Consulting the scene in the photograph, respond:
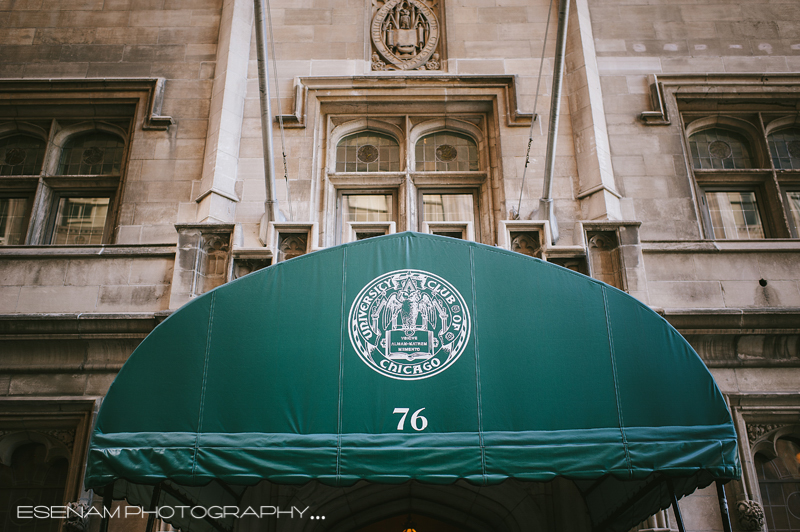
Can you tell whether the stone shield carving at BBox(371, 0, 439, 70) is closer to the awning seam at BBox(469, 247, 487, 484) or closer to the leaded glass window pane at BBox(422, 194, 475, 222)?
the leaded glass window pane at BBox(422, 194, 475, 222)

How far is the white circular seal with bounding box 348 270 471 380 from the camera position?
5.56 m

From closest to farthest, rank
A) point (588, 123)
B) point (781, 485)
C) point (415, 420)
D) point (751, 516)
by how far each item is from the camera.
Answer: point (415, 420), point (751, 516), point (781, 485), point (588, 123)

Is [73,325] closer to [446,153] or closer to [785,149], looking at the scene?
[446,153]

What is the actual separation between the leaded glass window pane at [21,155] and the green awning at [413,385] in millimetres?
5684

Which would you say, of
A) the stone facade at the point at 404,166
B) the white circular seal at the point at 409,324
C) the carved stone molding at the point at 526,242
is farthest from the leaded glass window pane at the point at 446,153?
the white circular seal at the point at 409,324

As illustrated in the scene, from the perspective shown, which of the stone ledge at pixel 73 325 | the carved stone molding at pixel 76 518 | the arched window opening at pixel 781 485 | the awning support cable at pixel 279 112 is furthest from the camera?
the awning support cable at pixel 279 112

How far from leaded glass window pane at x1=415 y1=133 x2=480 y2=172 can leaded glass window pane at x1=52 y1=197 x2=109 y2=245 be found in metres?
4.83

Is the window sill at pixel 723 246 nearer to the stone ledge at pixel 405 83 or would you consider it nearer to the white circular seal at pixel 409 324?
the stone ledge at pixel 405 83

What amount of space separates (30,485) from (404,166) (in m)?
6.40

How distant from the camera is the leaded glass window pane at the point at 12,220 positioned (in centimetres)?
908

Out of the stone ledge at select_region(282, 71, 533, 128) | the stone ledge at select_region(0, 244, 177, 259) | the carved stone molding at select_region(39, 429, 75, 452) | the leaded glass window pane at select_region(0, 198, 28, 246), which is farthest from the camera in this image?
the stone ledge at select_region(282, 71, 533, 128)

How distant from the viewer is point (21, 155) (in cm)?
980

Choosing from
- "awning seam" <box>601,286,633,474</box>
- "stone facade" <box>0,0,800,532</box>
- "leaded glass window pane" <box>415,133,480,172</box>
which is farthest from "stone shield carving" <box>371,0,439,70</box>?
"awning seam" <box>601,286,633,474</box>

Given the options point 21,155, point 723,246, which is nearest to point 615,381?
point 723,246
